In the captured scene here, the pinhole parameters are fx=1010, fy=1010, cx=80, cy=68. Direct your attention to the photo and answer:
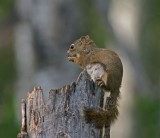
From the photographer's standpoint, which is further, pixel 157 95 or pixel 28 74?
pixel 157 95

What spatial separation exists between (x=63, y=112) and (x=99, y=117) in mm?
205

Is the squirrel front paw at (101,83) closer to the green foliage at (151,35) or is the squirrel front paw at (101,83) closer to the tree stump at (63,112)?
the tree stump at (63,112)

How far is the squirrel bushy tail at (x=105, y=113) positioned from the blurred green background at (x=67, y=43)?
5.31 metres

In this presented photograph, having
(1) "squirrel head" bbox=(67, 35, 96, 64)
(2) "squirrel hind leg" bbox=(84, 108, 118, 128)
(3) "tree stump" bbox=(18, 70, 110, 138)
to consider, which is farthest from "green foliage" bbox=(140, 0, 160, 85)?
(3) "tree stump" bbox=(18, 70, 110, 138)

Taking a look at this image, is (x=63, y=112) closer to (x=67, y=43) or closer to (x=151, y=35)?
(x=67, y=43)

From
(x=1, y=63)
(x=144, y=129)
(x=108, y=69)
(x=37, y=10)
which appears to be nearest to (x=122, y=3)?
(x=1, y=63)

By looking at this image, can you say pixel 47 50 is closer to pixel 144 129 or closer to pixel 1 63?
pixel 144 129

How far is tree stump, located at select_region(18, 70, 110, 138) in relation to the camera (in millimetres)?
5371

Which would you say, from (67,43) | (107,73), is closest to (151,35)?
(67,43)

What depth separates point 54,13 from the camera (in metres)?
11.6

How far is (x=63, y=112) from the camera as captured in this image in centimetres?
538

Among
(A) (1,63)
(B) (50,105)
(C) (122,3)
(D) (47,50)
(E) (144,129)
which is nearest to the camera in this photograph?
(B) (50,105)

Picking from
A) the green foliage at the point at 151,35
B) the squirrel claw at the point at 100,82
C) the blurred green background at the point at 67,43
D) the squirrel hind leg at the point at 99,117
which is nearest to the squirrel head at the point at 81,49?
the squirrel claw at the point at 100,82

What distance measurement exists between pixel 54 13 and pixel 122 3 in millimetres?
9241
